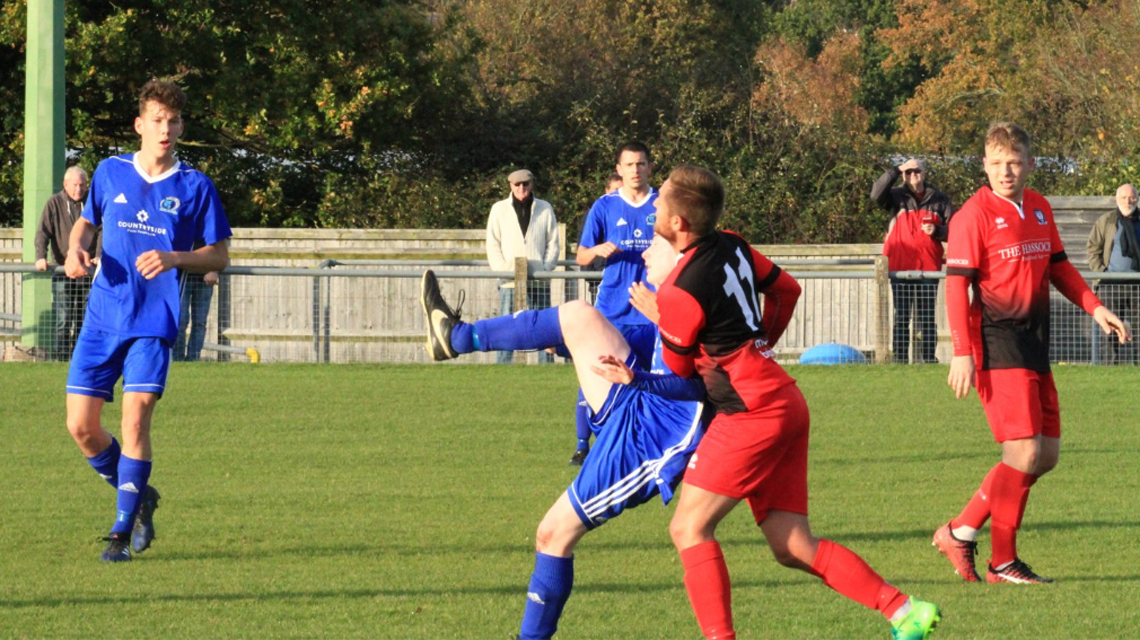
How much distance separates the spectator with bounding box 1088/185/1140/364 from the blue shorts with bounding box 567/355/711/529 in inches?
467

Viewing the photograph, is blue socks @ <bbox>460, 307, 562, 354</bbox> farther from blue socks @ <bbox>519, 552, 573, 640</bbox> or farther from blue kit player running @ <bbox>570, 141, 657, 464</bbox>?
blue kit player running @ <bbox>570, 141, 657, 464</bbox>

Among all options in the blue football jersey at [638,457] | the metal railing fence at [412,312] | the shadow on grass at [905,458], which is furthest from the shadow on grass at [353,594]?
the metal railing fence at [412,312]

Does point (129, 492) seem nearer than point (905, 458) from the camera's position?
Yes

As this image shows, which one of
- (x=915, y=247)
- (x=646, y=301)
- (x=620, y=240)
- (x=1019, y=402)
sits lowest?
(x=1019, y=402)

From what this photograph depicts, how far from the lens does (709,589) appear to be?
16.7ft

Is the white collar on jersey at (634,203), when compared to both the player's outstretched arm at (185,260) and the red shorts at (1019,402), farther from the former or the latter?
the red shorts at (1019,402)

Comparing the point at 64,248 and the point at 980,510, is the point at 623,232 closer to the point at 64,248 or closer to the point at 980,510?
the point at 980,510

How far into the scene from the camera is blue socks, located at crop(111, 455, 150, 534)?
7262mm

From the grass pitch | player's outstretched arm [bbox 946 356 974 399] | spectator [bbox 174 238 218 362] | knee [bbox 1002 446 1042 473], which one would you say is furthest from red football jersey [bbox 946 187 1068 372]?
spectator [bbox 174 238 218 362]

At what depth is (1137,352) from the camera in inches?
669

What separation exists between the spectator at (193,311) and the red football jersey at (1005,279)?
8958 mm

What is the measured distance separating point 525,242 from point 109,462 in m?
9.07

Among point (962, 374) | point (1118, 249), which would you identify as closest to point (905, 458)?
point (962, 374)

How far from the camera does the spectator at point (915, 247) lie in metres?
16.0
